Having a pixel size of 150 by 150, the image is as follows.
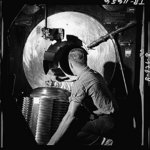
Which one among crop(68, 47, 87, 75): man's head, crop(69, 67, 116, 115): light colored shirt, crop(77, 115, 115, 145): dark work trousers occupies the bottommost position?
crop(77, 115, 115, 145): dark work trousers

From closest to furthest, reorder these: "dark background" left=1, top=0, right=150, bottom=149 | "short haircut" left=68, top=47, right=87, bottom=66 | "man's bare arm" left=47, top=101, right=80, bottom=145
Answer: "man's bare arm" left=47, top=101, right=80, bottom=145 → "short haircut" left=68, top=47, right=87, bottom=66 → "dark background" left=1, top=0, right=150, bottom=149

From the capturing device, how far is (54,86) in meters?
3.72

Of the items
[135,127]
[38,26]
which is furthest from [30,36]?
[135,127]

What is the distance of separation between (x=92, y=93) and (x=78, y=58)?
47 centimetres

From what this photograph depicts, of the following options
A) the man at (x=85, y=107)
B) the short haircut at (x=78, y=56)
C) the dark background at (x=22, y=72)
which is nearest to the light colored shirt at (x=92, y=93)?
the man at (x=85, y=107)

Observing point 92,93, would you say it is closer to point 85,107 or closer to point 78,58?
point 85,107

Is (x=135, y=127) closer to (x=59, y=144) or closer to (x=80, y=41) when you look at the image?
(x=59, y=144)

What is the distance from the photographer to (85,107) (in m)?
3.38

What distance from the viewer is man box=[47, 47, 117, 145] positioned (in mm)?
3295

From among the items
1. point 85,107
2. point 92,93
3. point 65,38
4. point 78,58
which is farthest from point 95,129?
point 65,38

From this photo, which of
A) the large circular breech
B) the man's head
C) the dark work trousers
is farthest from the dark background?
the man's head

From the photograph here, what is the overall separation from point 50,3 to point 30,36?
1.73ft

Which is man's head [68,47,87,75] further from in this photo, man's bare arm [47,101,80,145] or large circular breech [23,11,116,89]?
man's bare arm [47,101,80,145]

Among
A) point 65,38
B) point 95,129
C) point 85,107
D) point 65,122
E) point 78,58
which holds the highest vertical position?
point 65,38
